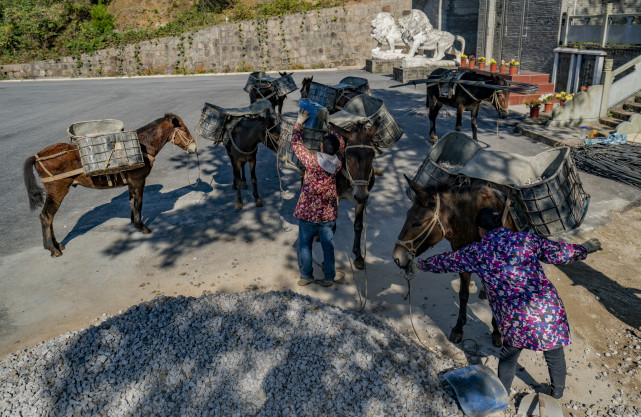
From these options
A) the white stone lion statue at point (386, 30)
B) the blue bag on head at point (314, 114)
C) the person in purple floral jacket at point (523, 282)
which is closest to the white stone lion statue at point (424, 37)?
the white stone lion statue at point (386, 30)

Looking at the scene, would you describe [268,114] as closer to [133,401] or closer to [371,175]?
[371,175]

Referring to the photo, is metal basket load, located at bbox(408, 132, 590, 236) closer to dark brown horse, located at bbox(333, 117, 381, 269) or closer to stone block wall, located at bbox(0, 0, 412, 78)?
dark brown horse, located at bbox(333, 117, 381, 269)

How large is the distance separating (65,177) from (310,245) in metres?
Result: 4.04

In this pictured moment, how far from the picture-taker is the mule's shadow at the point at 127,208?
326 inches

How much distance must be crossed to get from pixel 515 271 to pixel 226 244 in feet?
16.2

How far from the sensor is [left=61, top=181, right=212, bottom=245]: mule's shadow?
27.2 ft

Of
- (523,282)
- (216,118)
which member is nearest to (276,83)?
(216,118)

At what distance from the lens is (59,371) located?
431 cm

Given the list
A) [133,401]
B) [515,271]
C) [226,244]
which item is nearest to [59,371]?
[133,401]

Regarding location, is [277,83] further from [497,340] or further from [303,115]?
[497,340]

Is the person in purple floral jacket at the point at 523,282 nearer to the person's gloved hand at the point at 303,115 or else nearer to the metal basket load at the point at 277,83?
the person's gloved hand at the point at 303,115

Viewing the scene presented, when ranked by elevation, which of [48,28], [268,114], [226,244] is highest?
[48,28]

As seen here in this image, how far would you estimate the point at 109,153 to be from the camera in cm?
700

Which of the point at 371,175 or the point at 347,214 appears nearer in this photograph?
the point at 371,175
